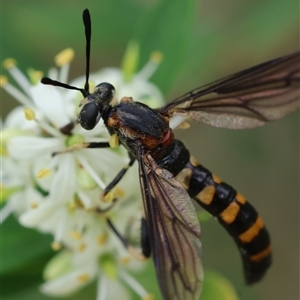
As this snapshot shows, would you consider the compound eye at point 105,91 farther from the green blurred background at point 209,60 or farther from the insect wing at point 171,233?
the green blurred background at point 209,60

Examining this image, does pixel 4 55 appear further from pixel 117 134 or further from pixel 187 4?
pixel 117 134

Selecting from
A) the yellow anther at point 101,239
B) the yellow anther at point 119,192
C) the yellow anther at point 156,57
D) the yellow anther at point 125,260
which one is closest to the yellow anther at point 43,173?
the yellow anther at point 119,192

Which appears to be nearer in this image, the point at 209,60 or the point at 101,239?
the point at 101,239

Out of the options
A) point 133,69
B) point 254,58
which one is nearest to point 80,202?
point 133,69

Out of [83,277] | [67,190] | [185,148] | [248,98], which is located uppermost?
[248,98]

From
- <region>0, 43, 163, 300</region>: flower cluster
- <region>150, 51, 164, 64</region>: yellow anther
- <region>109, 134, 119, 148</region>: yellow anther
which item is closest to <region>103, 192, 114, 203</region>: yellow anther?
<region>0, 43, 163, 300</region>: flower cluster

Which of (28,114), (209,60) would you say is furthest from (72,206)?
(209,60)

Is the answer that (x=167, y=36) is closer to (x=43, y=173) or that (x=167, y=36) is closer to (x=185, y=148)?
(x=185, y=148)
